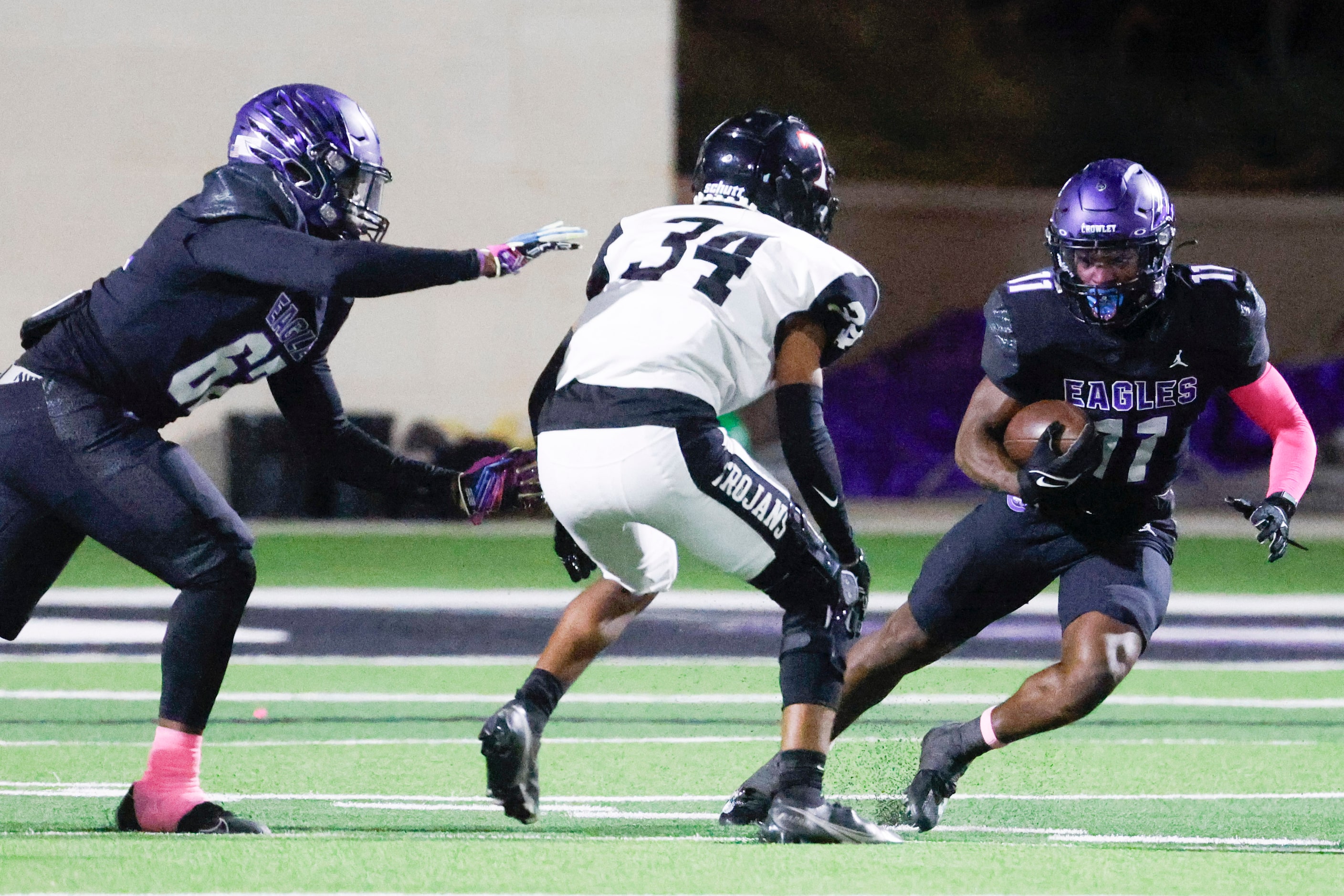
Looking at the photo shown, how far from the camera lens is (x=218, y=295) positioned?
457cm

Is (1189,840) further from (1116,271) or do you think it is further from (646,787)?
(646,787)

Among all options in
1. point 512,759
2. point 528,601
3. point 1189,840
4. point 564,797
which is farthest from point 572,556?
point 528,601

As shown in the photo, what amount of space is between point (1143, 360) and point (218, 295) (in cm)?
231

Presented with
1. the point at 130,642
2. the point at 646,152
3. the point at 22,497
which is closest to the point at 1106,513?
the point at 22,497

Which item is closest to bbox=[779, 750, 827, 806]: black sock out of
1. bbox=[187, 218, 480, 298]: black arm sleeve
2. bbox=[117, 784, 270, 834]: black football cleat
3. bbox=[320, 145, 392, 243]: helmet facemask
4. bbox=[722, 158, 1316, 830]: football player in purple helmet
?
bbox=[722, 158, 1316, 830]: football player in purple helmet

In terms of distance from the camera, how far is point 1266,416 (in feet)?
16.5

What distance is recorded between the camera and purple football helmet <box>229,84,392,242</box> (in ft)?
15.5

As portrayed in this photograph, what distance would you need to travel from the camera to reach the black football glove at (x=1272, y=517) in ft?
15.5

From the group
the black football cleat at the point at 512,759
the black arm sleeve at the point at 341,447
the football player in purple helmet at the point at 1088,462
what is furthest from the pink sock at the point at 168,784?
the football player in purple helmet at the point at 1088,462

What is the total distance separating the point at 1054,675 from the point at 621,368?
4.51ft

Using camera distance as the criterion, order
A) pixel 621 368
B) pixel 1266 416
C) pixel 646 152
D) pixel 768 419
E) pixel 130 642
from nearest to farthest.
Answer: pixel 621 368, pixel 1266 416, pixel 130 642, pixel 646 152, pixel 768 419

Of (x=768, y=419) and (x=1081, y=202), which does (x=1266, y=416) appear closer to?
(x=1081, y=202)

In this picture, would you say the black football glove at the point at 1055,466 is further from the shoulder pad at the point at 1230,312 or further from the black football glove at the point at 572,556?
the black football glove at the point at 572,556

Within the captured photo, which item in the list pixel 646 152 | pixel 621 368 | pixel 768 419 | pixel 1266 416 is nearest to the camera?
pixel 621 368
